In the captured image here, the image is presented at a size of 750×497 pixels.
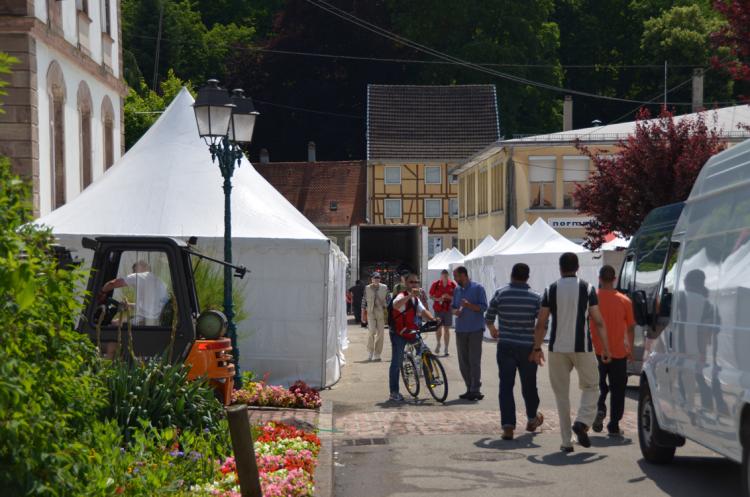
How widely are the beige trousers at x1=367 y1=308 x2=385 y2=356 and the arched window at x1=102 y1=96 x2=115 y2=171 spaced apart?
7655 mm

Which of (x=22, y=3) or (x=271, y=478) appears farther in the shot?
(x=22, y=3)

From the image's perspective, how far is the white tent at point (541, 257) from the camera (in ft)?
99.9

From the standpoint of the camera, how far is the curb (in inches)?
366

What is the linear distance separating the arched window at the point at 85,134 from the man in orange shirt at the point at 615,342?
15557mm

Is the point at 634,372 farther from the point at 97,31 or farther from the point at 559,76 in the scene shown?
the point at 559,76

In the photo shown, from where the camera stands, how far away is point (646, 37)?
6806cm

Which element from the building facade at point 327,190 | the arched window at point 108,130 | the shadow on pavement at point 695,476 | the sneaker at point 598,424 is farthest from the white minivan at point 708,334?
the building facade at point 327,190

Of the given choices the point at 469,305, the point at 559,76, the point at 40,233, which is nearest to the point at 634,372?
the point at 469,305

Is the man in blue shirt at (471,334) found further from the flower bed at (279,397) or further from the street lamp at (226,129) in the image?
the street lamp at (226,129)

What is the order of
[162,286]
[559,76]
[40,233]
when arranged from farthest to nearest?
[559,76], [162,286], [40,233]

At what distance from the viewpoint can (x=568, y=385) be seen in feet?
38.1

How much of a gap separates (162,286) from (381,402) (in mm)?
5452

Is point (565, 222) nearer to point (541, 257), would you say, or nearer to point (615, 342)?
point (541, 257)

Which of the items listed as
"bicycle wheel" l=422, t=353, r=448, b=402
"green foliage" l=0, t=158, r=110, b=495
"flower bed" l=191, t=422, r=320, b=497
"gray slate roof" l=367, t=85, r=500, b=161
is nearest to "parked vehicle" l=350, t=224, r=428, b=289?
"gray slate roof" l=367, t=85, r=500, b=161
